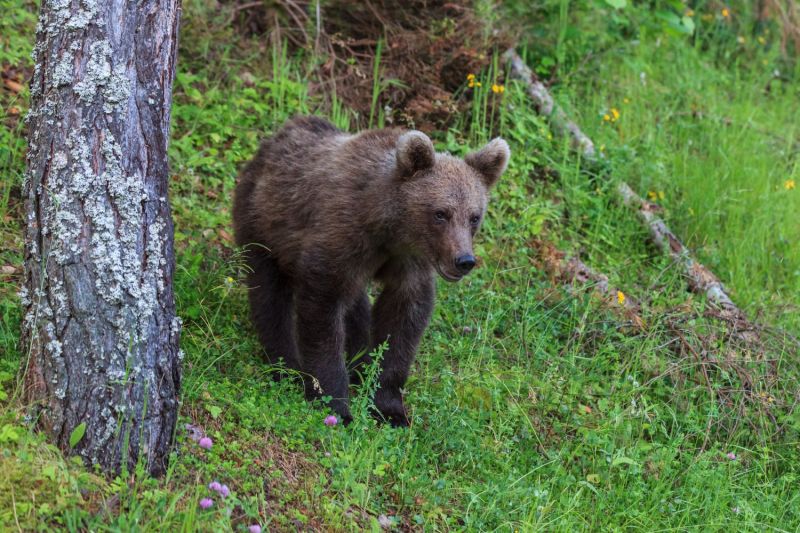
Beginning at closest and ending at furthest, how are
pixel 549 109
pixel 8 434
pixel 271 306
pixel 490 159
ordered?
pixel 8 434 → pixel 490 159 → pixel 271 306 → pixel 549 109

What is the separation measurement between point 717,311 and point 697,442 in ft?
4.82

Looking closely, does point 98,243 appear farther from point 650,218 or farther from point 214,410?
point 650,218

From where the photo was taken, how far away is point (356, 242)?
214 inches

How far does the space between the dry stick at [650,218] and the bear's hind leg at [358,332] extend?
8.50 feet

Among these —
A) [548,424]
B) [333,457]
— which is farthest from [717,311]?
[333,457]

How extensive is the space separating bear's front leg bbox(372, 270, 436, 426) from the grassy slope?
183 millimetres

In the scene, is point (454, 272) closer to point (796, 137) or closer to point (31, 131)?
point (31, 131)

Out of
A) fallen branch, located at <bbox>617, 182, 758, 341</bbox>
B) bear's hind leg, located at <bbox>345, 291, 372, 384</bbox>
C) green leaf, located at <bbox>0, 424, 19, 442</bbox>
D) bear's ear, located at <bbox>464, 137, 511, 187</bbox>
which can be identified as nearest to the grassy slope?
green leaf, located at <bbox>0, 424, 19, 442</bbox>

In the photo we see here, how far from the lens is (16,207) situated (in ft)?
20.0

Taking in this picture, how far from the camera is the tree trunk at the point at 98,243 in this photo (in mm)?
3900

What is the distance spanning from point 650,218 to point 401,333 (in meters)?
3.31

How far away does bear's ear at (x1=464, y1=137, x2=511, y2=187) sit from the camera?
5.76 meters

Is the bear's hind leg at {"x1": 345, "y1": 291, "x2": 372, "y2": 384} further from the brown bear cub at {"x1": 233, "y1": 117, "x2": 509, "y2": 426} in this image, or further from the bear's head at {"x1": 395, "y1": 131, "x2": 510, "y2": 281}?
the bear's head at {"x1": 395, "y1": 131, "x2": 510, "y2": 281}

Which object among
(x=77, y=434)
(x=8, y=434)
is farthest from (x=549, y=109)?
(x=8, y=434)
